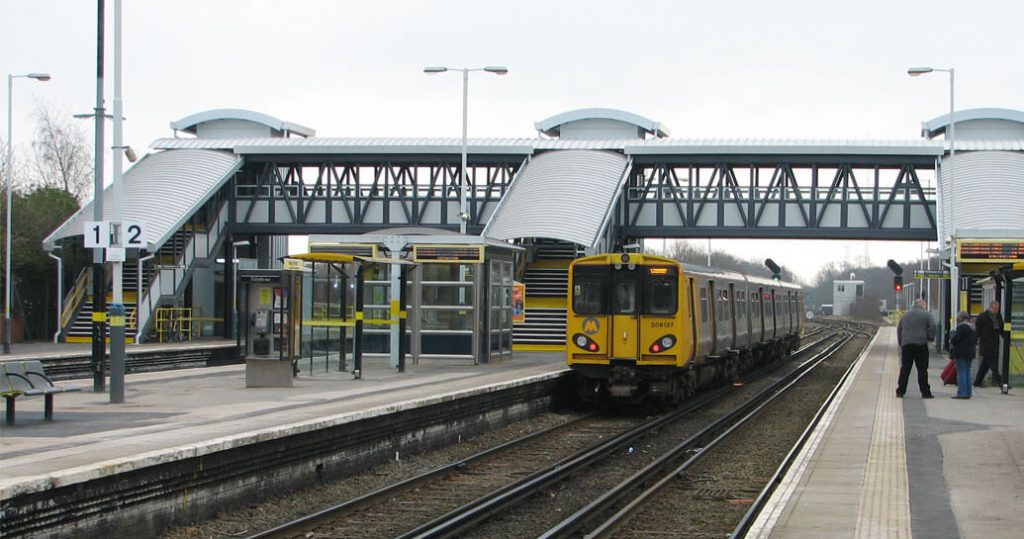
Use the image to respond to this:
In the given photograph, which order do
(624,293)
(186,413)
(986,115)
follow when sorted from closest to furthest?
(186,413) → (624,293) → (986,115)

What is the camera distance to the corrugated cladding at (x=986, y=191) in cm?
3909

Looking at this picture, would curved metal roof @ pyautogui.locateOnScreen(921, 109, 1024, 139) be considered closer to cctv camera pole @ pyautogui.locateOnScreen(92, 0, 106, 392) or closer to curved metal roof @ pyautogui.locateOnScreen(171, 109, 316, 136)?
curved metal roof @ pyautogui.locateOnScreen(171, 109, 316, 136)

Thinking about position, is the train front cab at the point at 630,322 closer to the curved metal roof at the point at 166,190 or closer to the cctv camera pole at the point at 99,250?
the cctv camera pole at the point at 99,250

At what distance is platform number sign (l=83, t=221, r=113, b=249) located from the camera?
55.6 feet

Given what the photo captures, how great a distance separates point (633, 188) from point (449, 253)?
20.8 meters

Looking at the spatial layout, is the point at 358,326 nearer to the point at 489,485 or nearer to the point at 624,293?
the point at 624,293

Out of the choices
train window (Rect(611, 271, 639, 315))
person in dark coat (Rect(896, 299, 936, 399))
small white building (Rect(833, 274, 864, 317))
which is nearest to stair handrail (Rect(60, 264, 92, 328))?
train window (Rect(611, 271, 639, 315))

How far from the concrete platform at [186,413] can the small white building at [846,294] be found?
10469 cm

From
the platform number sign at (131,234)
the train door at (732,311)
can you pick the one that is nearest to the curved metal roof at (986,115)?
the train door at (732,311)

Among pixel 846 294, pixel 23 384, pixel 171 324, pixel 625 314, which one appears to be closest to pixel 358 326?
pixel 625 314

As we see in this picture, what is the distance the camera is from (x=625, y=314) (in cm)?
2142

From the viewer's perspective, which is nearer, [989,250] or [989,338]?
[989,338]

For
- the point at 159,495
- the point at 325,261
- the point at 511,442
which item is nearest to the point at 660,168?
the point at 325,261

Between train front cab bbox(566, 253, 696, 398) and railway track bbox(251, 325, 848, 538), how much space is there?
1.15 meters
